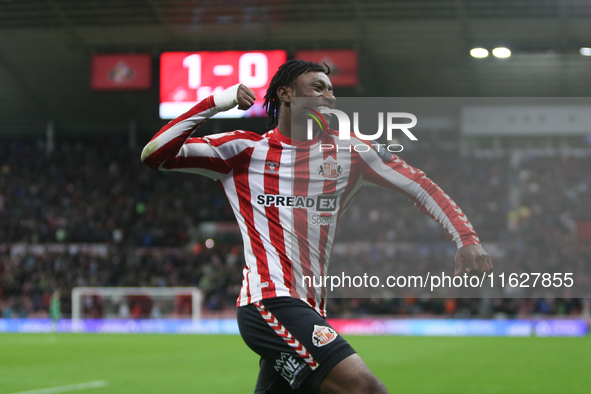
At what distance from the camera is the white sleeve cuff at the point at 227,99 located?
3.26 m

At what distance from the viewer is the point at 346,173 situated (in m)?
3.54

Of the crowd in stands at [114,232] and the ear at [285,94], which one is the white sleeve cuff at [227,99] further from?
the crowd in stands at [114,232]

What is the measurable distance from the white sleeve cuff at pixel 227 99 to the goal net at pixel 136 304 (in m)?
21.0

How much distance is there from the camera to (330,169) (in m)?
3.51

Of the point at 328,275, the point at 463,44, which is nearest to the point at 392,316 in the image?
the point at 463,44

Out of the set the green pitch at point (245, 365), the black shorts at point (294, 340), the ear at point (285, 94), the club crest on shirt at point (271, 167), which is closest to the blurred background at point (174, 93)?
the green pitch at point (245, 365)

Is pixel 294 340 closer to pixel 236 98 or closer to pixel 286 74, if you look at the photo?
pixel 236 98

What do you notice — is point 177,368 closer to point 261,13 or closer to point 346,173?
point 346,173

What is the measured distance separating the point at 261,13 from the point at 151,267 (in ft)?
37.8

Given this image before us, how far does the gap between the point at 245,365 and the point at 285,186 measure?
9.00m

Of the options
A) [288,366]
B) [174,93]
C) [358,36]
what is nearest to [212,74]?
[174,93]

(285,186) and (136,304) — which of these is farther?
(136,304)

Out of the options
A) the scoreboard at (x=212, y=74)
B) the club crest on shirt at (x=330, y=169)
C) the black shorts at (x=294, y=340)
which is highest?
the scoreboard at (x=212, y=74)

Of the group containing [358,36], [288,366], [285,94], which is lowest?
[288,366]
